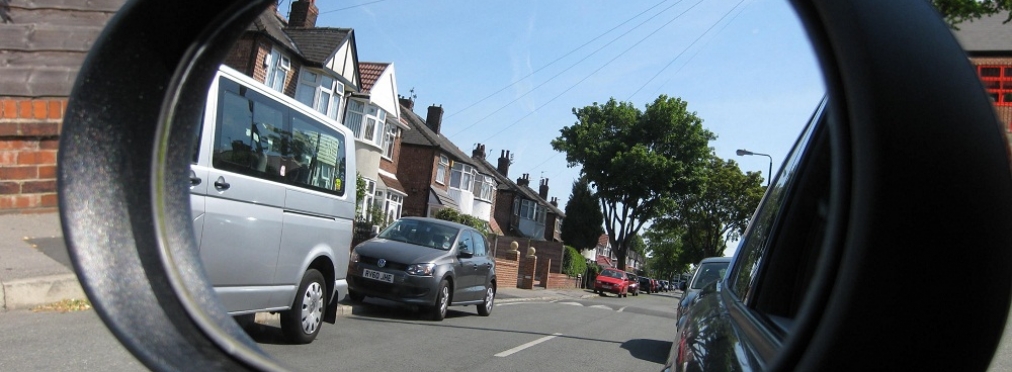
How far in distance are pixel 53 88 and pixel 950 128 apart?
210 inches

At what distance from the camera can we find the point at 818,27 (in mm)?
828

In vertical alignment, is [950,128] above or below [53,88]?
below

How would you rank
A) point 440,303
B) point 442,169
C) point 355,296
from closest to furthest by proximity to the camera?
point 355,296, point 440,303, point 442,169

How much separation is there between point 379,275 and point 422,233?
1.52 m

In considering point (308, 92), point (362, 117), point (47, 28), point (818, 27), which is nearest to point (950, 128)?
point (818, 27)

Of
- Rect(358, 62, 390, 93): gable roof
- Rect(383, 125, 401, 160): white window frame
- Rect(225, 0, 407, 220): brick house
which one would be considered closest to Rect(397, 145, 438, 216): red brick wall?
Rect(225, 0, 407, 220): brick house

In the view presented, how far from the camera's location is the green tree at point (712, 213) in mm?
1587

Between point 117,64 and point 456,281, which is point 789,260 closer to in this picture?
point 117,64

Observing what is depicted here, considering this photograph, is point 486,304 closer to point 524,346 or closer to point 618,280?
point 524,346

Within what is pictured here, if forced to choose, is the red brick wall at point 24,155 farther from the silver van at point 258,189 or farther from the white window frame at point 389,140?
the white window frame at point 389,140

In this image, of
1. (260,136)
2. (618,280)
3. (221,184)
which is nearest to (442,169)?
(618,280)

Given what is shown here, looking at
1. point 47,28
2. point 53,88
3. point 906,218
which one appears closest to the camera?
point 906,218

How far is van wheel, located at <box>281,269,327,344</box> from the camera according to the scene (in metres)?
3.83

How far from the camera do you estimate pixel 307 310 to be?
5.34 meters
